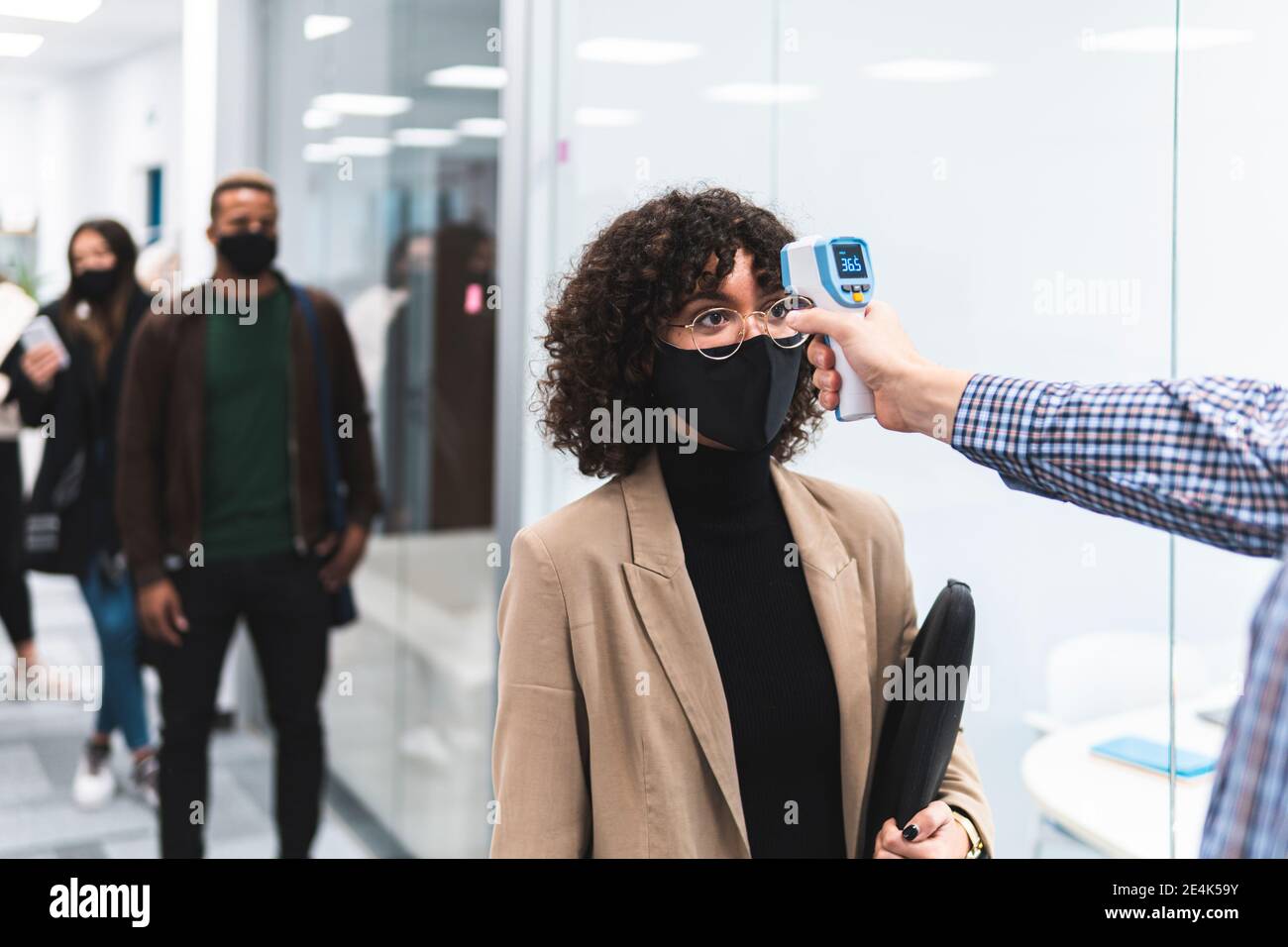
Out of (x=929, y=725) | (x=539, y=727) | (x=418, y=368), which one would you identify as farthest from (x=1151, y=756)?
(x=418, y=368)

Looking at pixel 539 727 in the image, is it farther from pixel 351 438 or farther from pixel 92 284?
pixel 92 284

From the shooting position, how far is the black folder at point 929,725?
1214 mm

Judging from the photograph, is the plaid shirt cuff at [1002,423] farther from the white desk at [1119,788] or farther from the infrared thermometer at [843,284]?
the white desk at [1119,788]

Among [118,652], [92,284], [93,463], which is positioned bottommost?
[118,652]

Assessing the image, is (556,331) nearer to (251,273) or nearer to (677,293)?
(677,293)

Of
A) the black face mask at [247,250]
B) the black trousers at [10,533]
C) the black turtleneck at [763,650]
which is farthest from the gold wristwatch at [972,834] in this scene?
the black trousers at [10,533]

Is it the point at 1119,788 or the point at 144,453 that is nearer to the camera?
the point at 1119,788

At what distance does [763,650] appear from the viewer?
134 centimetres

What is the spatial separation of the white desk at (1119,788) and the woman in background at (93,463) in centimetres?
281

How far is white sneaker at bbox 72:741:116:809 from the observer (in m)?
3.67

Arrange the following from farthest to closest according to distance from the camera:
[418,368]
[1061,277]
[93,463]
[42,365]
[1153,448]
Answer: [418,368]
[93,463]
[42,365]
[1061,277]
[1153,448]

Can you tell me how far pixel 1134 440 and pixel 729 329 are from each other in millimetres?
542

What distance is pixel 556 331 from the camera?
147 cm
